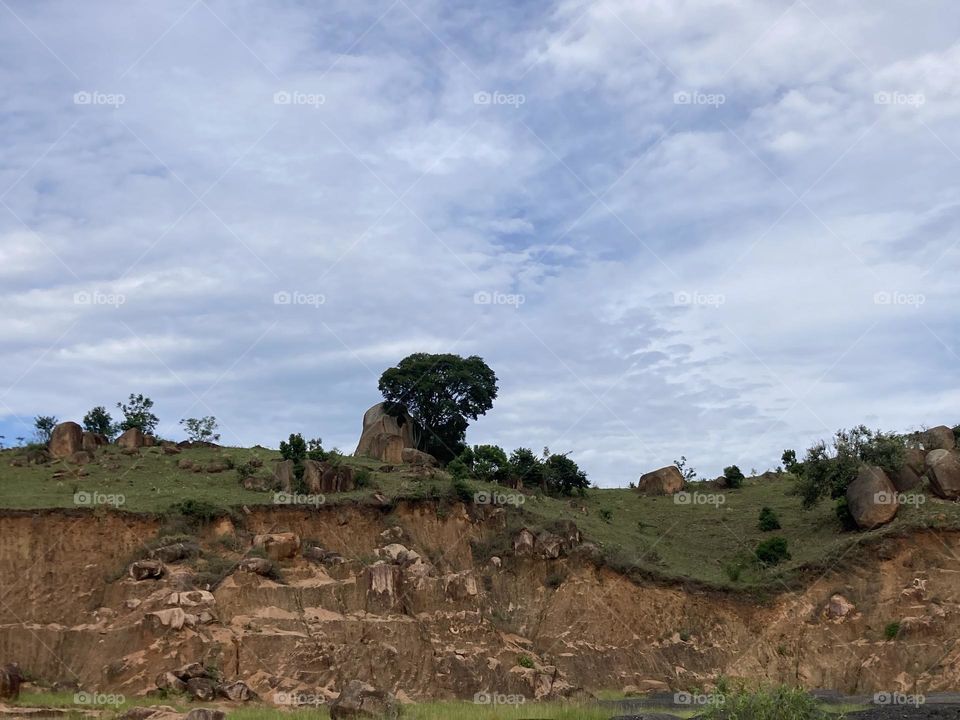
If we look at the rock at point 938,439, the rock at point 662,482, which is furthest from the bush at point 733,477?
the rock at point 938,439

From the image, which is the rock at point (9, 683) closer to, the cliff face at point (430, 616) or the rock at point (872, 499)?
the cliff face at point (430, 616)

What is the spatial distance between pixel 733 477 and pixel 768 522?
12.7 meters

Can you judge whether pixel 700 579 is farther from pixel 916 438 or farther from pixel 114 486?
pixel 114 486

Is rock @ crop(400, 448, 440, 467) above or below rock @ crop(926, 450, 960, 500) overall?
above

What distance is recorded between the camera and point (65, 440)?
2087 inches

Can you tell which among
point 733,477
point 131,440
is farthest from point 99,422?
point 733,477

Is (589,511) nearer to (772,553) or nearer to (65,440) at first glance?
(772,553)

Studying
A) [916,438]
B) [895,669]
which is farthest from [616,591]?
[916,438]

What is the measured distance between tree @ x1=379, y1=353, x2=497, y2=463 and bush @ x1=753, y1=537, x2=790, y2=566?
22173mm

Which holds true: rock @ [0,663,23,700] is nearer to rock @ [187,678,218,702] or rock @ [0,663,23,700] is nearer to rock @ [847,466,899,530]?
rock @ [187,678,218,702]

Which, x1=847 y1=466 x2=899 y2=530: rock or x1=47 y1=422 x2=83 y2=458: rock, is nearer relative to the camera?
x1=847 y1=466 x2=899 y2=530: rock

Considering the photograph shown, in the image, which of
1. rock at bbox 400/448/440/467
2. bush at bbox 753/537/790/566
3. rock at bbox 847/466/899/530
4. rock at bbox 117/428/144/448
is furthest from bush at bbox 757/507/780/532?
rock at bbox 117/428/144/448

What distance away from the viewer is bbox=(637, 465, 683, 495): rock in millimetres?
65750

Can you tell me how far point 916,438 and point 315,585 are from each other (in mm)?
34871
